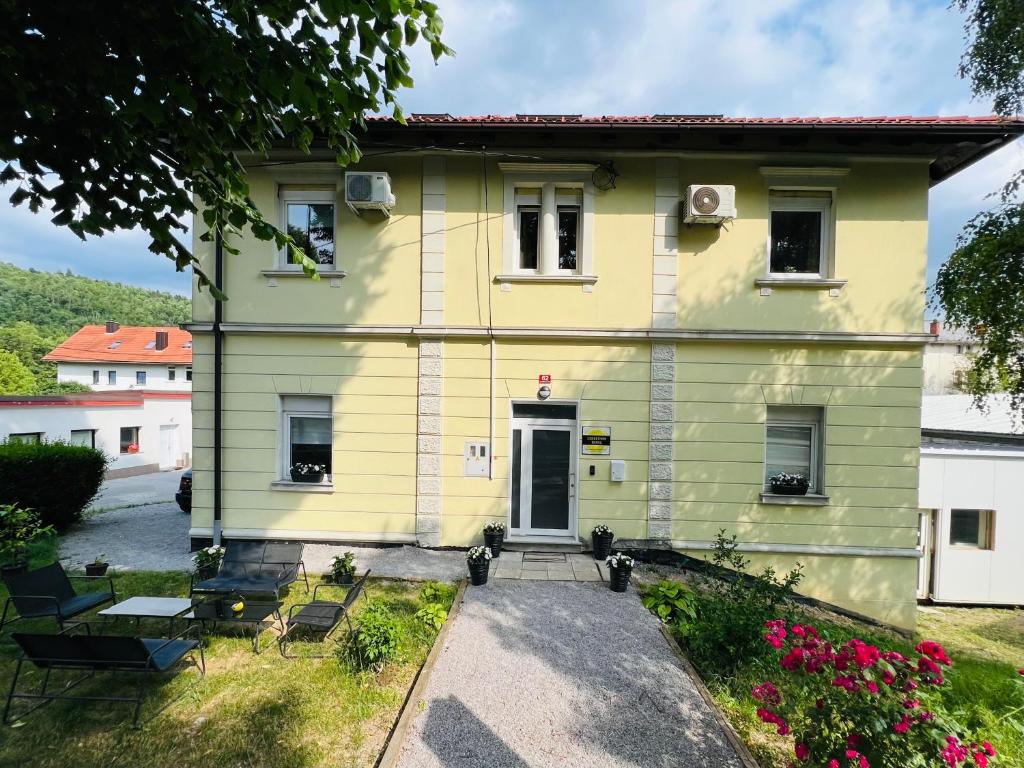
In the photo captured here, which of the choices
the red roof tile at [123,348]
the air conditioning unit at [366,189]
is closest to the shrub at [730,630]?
the air conditioning unit at [366,189]

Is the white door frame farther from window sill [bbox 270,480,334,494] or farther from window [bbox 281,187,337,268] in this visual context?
window [bbox 281,187,337,268]

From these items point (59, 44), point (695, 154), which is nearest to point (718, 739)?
point (59, 44)

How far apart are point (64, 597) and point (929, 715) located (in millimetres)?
7700

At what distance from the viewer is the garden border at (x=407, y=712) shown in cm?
308

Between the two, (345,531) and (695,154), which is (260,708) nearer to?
(345,531)

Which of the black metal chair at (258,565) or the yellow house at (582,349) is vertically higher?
the yellow house at (582,349)

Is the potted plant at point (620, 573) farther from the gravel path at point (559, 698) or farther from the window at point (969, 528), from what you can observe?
the window at point (969, 528)

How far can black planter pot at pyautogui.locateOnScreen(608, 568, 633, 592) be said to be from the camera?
231 inches

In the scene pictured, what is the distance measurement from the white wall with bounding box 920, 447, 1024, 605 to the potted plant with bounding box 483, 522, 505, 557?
9.28m

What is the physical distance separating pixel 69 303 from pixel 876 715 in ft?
322

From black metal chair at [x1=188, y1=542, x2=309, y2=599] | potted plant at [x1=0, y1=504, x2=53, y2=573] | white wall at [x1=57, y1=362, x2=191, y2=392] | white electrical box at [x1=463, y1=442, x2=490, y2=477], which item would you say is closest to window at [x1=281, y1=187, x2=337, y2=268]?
white electrical box at [x1=463, y1=442, x2=490, y2=477]

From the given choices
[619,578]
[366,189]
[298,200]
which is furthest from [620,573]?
[298,200]

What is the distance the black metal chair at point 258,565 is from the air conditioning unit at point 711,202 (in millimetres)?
7392

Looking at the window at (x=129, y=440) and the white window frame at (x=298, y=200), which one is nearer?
the white window frame at (x=298, y=200)
